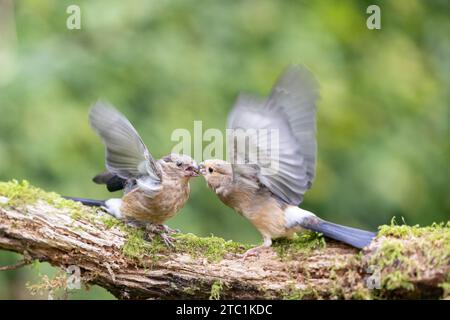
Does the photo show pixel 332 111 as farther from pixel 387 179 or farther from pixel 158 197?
pixel 158 197

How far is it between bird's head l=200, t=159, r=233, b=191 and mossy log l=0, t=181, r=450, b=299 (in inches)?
18.6

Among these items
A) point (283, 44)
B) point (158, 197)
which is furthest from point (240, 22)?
point (158, 197)

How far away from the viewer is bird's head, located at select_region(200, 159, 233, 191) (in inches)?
180

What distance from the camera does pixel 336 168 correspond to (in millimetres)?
6773

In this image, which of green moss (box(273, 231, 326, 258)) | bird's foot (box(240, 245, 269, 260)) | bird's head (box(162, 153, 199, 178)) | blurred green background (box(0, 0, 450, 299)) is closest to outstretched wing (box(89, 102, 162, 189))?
bird's head (box(162, 153, 199, 178))

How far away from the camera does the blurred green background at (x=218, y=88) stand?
19.7ft

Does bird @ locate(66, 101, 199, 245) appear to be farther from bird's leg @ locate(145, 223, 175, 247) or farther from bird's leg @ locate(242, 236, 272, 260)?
bird's leg @ locate(242, 236, 272, 260)

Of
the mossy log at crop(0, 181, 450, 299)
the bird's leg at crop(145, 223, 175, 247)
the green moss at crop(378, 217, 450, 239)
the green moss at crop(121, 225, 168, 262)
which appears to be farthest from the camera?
the bird's leg at crop(145, 223, 175, 247)

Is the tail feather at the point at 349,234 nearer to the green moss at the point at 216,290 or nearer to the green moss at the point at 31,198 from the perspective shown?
the green moss at the point at 216,290

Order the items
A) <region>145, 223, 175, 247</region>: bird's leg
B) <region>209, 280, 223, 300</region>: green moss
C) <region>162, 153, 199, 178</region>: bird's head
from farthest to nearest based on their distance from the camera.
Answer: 1. <region>162, 153, 199, 178</region>: bird's head
2. <region>145, 223, 175, 247</region>: bird's leg
3. <region>209, 280, 223, 300</region>: green moss

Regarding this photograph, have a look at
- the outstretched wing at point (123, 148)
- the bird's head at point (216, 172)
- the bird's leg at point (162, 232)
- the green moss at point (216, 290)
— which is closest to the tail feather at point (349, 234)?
the green moss at point (216, 290)

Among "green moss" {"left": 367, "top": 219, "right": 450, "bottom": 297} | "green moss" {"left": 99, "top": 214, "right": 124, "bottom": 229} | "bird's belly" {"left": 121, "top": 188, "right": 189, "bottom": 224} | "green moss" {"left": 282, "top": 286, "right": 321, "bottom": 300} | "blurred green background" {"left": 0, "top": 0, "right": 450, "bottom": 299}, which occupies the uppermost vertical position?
"blurred green background" {"left": 0, "top": 0, "right": 450, "bottom": 299}
